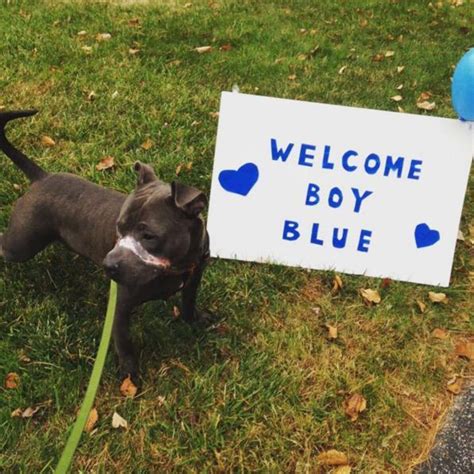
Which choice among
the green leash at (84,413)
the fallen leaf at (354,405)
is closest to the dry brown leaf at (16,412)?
the green leash at (84,413)

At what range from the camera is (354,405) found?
2576mm

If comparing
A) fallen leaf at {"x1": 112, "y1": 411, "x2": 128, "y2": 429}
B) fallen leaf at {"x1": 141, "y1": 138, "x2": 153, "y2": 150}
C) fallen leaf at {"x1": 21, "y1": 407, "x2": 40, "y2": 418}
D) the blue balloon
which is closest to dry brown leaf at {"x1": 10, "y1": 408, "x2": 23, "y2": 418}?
fallen leaf at {"x1": 21, "y1": 407, "x2": 40, "y2": 418}

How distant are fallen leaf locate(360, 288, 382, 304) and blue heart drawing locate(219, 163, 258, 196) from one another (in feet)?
2.89

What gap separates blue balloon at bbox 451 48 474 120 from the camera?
279cm

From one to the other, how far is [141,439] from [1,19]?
4.90 m

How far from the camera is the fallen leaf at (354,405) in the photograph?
2.54 m

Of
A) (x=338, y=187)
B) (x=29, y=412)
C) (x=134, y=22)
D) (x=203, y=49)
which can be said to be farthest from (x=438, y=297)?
(x=134, y=22)

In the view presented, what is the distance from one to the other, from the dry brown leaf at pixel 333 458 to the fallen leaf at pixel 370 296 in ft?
3.24

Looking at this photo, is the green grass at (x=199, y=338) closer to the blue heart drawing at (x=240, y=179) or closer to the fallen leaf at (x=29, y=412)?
the fallen leaf at (x=29, y=412)

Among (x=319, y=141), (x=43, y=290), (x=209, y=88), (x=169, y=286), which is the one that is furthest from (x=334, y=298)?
(x=209, y=88)

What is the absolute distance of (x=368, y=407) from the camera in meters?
2.59

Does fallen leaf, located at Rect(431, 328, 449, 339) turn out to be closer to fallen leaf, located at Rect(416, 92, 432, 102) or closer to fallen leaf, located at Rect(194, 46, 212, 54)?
fallen leaf, located at Rect(416, 92, 432, 102)

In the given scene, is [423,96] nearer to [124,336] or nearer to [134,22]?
[134,22]

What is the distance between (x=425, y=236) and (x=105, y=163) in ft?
7.06
